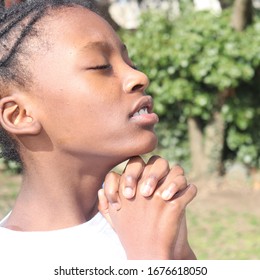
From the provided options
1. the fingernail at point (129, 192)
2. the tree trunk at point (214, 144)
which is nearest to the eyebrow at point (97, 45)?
the fingernail at point (129, 192)

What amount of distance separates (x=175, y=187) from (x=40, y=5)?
0.68 meters

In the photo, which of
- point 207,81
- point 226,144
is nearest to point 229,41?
point 207,81

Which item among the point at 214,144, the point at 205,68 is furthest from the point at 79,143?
the point at 214,144

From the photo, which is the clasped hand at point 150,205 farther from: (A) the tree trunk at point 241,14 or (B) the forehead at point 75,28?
(A) the tree trunk at point 241,14

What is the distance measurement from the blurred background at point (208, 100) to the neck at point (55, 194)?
5.26m

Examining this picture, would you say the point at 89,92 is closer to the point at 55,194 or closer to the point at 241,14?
the point at 55,194

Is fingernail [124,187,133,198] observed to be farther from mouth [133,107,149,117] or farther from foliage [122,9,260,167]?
foliage [122,9,260,167]

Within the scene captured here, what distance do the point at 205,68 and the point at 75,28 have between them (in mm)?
6369

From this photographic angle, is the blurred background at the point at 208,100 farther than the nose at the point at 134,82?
Yes

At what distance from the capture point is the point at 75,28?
161 centimetres

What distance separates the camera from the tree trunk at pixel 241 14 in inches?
320

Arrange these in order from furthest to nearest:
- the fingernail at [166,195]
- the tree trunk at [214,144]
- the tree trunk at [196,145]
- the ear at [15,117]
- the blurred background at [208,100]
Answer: the tree trunk at [196,145], the tree trunk at [214,144], the blurred background at [208,100], the ear at [15,117], the fingernail at [166,195]

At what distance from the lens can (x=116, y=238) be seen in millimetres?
1693

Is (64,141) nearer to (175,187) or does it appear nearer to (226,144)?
(175,187)
